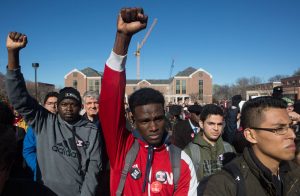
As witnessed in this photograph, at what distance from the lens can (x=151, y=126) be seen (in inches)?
85.4

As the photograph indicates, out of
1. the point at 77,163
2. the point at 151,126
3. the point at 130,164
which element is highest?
the point at 151,126

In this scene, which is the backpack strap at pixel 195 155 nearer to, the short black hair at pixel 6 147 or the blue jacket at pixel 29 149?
the blue jacket at pixel 29 149

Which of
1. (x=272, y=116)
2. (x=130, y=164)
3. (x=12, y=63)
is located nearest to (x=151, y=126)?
(x=130, y=164)

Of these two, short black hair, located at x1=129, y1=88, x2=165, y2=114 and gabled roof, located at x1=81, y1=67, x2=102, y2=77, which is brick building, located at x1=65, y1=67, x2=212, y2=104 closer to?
gabled roof, located at x1=81, y1=67, x2=102, y2=77

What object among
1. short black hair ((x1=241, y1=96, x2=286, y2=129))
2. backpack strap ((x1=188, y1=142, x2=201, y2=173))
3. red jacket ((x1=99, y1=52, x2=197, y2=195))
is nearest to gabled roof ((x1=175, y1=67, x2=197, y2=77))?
backpack strap ((x1=188, y1=142, x2=201, y2=173))

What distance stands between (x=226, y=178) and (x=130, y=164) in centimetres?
70

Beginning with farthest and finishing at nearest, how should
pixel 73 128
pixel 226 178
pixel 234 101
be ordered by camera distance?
pixel 234 101 < pixel 73 128 < pixel 226 178

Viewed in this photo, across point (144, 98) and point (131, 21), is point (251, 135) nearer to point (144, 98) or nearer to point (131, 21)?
point (144, 98)

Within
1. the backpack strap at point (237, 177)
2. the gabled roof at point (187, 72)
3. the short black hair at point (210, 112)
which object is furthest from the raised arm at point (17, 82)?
the gabled roof at point (187, 72)

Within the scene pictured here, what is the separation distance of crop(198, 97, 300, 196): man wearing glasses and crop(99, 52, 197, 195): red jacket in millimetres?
251

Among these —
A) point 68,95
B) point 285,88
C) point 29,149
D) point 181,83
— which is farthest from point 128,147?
point 181,83

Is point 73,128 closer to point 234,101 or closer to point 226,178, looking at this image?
point 226,178

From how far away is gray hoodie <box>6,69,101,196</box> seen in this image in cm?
275

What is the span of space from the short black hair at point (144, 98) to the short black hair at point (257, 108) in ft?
2.32
